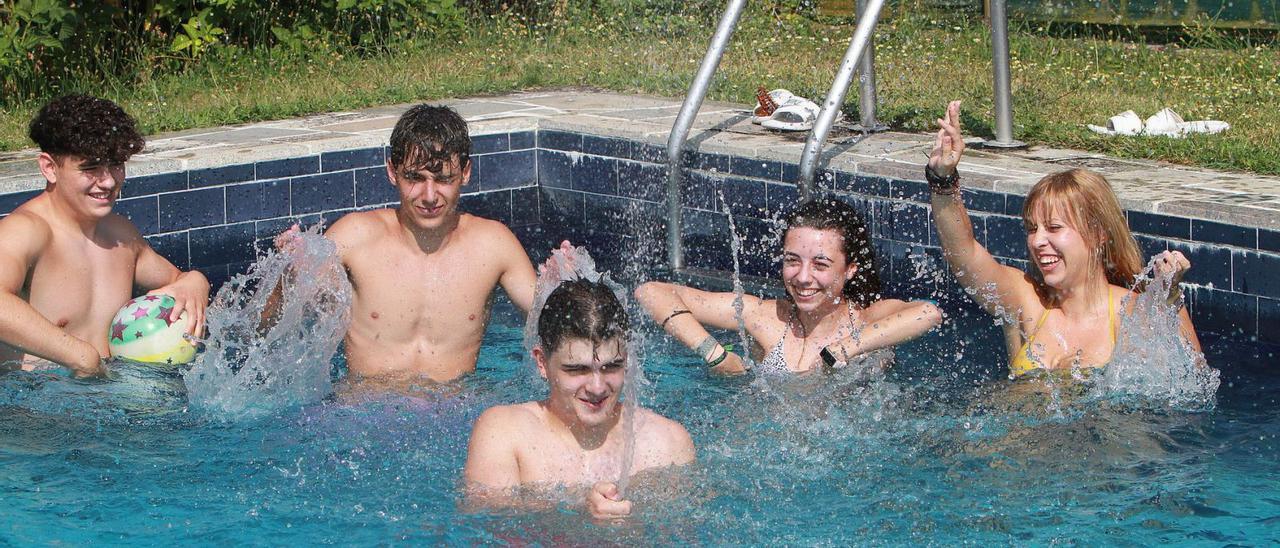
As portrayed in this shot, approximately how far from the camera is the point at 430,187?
4.77m

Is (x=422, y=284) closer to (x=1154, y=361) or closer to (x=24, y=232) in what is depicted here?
(x=24, y=232)

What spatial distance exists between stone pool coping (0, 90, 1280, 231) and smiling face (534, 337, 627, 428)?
2.90 metres

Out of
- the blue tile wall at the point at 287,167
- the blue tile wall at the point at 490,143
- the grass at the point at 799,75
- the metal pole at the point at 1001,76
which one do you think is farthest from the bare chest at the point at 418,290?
the grass at the point at 799,75

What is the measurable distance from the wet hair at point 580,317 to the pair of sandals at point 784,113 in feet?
12.9

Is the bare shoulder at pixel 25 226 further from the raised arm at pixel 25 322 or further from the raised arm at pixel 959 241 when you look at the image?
the raised arm at pixel 959 241

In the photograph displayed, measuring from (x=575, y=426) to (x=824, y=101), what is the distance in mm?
2873

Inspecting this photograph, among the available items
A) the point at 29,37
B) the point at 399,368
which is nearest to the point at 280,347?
the point at 399,368

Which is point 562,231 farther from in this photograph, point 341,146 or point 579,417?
point 579,417

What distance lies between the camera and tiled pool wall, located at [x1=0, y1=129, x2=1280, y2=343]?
18.8ft

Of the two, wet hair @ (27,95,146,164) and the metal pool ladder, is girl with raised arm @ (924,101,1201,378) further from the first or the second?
wet hair @ (27,95,146,164)

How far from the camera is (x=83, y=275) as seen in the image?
16.7 ft

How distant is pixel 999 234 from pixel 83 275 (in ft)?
11.4

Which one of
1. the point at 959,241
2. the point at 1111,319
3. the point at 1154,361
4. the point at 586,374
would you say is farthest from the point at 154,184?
the point at 1154,361

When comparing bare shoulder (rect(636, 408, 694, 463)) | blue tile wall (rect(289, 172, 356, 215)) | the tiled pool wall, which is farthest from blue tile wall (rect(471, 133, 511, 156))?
bare shoulder (rect(636, 408, 694, 463))
